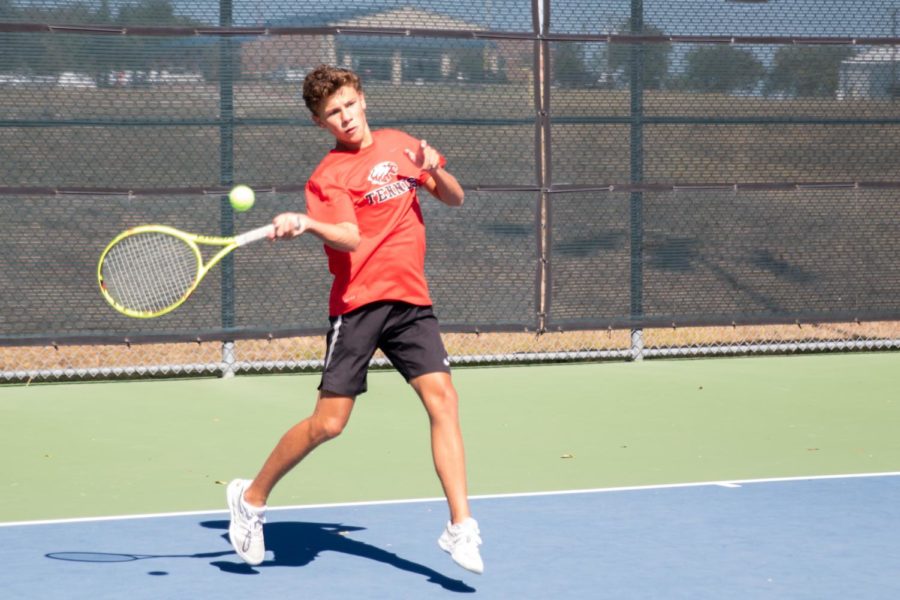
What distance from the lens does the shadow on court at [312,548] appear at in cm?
500

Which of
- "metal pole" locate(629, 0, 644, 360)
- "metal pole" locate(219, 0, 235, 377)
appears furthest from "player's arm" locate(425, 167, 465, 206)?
"metal pole" locate(629, 0, 644, 360)

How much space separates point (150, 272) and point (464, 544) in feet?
4.66

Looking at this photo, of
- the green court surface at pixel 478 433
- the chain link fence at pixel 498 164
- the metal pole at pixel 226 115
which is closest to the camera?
the green court surface at pixel 478 433

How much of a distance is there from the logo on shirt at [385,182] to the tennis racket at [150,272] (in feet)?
1.36

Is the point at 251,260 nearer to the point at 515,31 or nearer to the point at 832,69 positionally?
the point at 515,31

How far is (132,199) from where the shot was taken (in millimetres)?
9281

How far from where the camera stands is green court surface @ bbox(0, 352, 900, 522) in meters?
6.50

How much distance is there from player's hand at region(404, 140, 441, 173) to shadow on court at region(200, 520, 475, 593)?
4.23 feet

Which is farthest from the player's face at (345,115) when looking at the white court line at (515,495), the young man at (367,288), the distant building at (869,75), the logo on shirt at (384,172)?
the distant building at (869,75)

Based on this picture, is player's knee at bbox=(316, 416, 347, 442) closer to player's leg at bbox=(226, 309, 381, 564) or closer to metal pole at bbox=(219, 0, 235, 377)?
player's leg at bbox=(226, 309, 381, 564)

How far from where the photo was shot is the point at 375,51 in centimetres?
965

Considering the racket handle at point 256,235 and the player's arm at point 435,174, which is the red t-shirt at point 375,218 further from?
the racket handle at point 256,235

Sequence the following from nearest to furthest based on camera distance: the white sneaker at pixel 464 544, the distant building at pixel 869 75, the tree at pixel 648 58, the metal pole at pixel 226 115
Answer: the white sneaker at pixel 464 544, the metal pole at pixel 226 115, the tree at pixel 648 58, the distant building at pixel 869 75

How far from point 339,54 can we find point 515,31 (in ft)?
3.83
